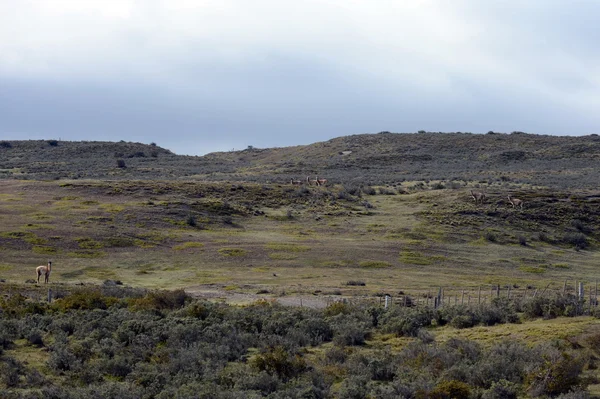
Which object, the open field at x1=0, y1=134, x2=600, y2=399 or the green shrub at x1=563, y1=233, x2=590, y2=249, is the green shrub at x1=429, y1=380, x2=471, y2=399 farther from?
the green shrub at x1=563, y1=233, x2=590, y2=249

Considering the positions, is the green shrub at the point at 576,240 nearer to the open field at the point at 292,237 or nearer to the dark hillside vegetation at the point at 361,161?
the open field at the point at 292,237

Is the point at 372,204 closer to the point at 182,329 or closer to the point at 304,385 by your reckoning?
the point at 182,329

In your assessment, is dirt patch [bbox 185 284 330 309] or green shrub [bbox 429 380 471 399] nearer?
green shrub [bbox 429 380 471 399]

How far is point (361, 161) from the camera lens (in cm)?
12319

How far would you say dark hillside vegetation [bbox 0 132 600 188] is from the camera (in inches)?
3937

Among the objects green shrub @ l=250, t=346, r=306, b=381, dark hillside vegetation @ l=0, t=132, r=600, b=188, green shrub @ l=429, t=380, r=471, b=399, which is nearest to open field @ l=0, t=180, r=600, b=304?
green shrub @ l=250, t=346, r=306, b=381

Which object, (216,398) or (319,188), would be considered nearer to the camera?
(216,398)

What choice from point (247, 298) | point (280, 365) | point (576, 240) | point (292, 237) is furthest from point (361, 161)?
point (280, 365)

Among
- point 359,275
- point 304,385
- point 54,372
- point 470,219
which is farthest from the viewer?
point 470,219

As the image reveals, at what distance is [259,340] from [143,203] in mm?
43511

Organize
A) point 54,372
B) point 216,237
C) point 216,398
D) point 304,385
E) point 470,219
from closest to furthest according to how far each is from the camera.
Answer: point 216,398 < point 304,385 < point 54,372 < point 216,237 < point 470,219

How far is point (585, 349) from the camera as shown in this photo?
20.1 meters

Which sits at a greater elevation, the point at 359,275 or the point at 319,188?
the point at 319,188

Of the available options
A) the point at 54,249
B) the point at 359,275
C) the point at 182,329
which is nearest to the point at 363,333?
the point at 182,329
